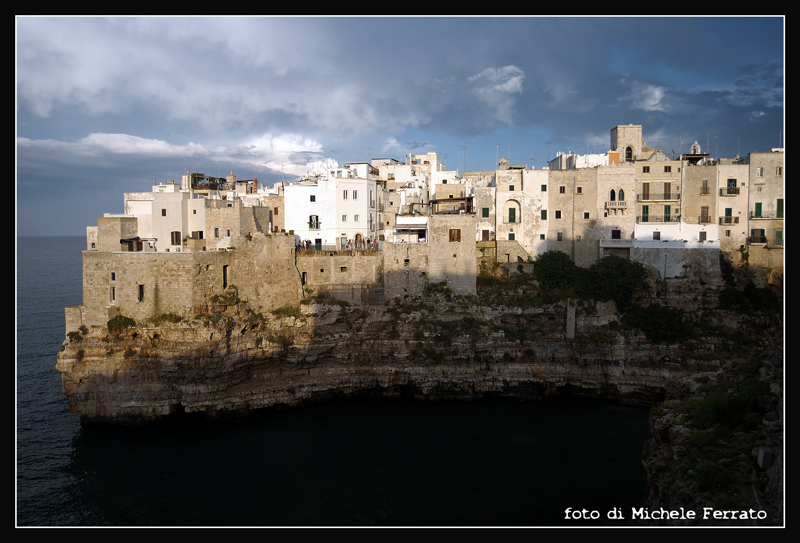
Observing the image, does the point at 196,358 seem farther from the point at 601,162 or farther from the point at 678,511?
the point at 601,162

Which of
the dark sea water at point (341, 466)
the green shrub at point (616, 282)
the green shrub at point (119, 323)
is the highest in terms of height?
the green shrub at point (616, 282)

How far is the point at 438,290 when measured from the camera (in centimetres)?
3350

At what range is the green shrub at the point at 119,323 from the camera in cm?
2724

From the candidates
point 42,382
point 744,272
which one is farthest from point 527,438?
point 42,382

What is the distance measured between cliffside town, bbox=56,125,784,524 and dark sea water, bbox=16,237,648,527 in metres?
1.67

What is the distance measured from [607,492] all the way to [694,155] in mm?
25518

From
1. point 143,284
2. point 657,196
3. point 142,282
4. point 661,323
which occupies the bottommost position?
point 661,323

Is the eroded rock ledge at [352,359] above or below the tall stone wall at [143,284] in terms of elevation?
below

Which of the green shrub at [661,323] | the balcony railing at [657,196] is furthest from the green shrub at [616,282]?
the balcony railing at [657,196]

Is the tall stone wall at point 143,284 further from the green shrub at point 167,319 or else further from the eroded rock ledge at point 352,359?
the eroded rock ledge at point 352,359

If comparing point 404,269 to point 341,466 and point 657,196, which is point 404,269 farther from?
point 657,196

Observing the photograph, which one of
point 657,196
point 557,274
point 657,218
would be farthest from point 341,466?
point 657,196

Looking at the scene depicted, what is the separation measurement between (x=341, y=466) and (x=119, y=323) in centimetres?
1386

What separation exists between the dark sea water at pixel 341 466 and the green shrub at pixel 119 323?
483 centimetres
